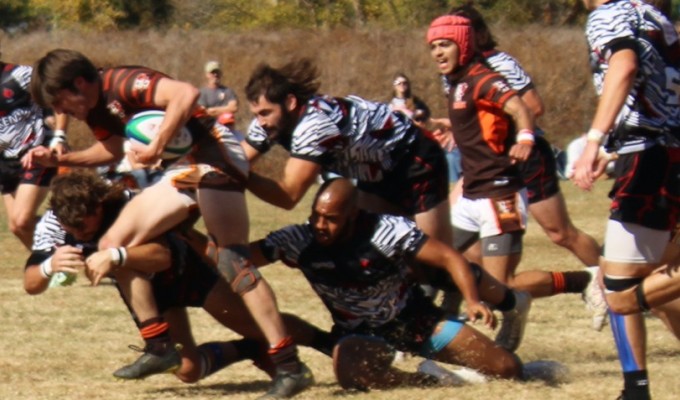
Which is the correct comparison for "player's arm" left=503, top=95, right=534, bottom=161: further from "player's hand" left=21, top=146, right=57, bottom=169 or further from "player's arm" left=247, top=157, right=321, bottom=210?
"player's hand" left=21, top=146, right=57, bottom=169

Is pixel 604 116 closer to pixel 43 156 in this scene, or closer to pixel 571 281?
pixel 571 281

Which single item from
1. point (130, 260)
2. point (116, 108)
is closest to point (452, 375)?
point (130, 260)

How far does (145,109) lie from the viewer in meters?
6.50

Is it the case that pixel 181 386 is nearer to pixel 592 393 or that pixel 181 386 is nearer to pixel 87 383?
pixel 87 383

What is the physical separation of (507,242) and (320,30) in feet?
67.6

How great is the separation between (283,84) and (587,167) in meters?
1.64

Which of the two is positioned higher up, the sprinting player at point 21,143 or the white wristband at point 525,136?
the white wristband at point 525,136

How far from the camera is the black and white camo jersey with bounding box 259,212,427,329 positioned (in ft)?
20.9

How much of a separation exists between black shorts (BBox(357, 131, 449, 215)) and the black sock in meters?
1.74

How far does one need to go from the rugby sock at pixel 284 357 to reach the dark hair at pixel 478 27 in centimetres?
211

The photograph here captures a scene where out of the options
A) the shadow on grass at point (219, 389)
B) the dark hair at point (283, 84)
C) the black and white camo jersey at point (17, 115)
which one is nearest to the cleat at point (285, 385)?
the shadow on grass at point (219, 389)

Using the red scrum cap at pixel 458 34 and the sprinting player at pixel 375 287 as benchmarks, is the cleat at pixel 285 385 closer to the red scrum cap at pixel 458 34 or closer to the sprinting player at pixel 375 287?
the sprinting player at pixel 375 287

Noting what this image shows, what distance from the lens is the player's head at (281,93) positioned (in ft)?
21.2

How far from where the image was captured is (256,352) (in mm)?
6828
